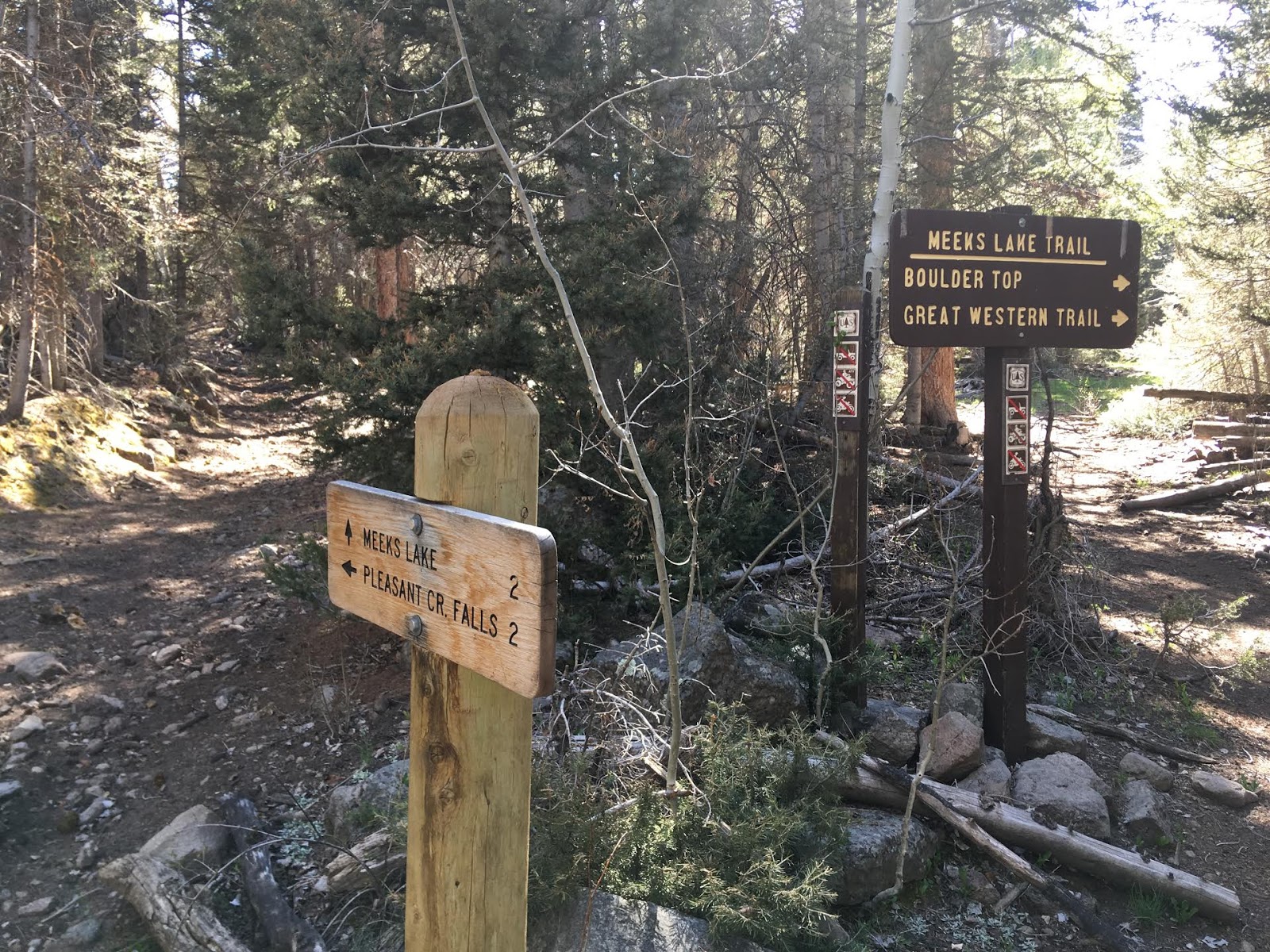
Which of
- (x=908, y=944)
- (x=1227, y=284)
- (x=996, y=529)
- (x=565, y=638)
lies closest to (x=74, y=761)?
(x=565, y=638)

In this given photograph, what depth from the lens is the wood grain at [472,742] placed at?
6.00 feet

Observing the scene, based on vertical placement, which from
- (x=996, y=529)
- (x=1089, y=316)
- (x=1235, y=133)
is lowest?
(x=996, y=529)

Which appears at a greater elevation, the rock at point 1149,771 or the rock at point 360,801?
the rock at point 360,801

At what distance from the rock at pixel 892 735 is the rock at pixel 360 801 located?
2423 mm

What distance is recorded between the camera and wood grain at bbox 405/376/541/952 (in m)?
1.83

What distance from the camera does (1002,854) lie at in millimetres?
4285

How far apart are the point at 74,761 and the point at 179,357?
1367 cm

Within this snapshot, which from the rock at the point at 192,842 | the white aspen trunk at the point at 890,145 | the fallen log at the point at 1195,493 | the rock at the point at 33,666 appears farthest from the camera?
the fallen log at the point at 1195,493

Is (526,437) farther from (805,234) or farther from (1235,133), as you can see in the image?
(1235,133)

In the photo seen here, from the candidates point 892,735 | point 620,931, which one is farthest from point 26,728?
point 892,735

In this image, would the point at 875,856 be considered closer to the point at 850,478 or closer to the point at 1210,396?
the point at 850,478

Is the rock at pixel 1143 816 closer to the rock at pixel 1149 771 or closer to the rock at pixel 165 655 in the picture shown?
the rock at pixel 1149 771

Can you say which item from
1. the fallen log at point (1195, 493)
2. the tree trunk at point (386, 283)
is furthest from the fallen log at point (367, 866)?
the tree trunk at point (386, 283)

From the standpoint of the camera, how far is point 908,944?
3951mm
